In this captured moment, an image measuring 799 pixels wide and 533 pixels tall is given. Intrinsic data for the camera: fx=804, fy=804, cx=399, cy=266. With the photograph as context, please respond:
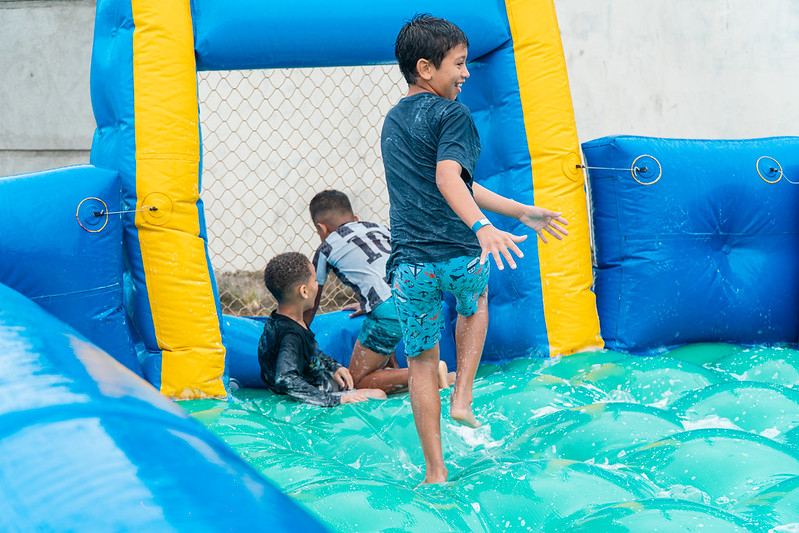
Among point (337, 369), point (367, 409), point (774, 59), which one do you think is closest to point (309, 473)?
point (367, 409)

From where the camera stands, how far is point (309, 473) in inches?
57.3

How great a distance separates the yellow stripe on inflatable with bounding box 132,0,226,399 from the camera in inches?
87.0

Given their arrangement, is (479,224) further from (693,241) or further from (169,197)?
(693,241)

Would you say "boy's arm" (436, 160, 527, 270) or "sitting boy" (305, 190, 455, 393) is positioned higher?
"boy's arm" (436, 160, 527, 270)

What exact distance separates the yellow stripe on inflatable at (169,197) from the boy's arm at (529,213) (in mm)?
916

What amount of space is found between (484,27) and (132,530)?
2030 mm

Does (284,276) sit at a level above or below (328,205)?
below

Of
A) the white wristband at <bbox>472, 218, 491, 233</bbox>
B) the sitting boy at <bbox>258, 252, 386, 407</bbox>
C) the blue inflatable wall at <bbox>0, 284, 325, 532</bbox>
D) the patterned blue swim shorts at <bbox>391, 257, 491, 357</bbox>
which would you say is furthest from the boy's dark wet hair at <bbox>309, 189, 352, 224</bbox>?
the blue inflatable wall at <bbox>0, 284, 325, 532</bbox>

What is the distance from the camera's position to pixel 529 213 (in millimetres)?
1642

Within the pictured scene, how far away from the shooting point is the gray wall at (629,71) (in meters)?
3.92

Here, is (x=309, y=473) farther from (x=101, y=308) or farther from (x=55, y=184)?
(x=55, y=184)

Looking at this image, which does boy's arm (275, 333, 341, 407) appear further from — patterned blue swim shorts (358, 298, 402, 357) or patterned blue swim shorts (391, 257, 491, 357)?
patterned blue swim shorts (391, 257, 491, 357)

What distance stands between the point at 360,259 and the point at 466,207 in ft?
3.36

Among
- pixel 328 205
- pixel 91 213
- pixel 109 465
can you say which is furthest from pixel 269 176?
pixel 109 465
